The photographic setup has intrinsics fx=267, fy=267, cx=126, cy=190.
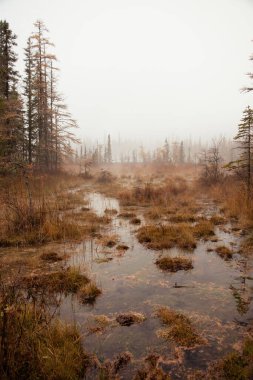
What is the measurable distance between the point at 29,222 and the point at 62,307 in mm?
4071

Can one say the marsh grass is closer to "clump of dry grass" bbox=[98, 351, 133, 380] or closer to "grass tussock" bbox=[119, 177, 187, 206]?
"clump of dry grass" bbox=[98, 351, 133, 380]

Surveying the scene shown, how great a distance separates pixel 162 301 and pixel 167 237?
119 inches

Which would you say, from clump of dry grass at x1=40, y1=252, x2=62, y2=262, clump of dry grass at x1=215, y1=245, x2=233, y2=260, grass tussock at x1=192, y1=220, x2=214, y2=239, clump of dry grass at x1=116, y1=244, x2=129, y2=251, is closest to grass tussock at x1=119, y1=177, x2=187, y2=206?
grass tussock at x1=192, y1=220, x2=214, y2=239

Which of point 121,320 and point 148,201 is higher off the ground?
point 148,201

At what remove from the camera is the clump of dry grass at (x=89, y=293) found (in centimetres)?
445

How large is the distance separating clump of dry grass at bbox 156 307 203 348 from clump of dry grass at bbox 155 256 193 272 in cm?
165

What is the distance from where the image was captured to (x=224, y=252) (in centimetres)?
635

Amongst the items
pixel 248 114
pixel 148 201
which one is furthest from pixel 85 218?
pixel 248 114

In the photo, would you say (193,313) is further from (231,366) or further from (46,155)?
(46,155)

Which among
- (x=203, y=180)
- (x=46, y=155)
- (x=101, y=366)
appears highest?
(x=46, y=155)

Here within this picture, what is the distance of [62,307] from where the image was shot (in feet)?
13.8

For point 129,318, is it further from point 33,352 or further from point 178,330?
point 33,352

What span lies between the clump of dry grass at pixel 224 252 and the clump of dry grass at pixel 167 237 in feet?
2.07

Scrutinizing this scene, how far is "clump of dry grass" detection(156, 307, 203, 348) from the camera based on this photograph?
3.35 meters
